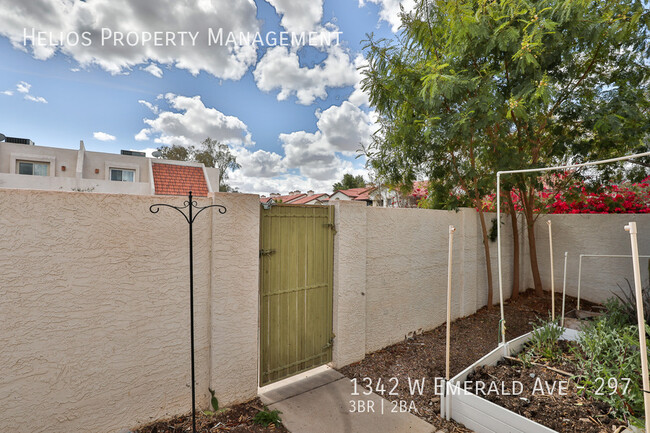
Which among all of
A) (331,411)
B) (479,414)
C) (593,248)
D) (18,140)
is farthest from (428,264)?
(18,140)

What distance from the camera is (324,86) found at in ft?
25.7

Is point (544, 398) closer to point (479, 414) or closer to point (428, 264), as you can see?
point (479, 414)

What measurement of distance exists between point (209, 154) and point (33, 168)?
941 centimetres

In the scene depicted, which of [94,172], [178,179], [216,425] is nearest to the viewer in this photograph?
[216,425]

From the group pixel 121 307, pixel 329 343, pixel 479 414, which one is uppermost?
pixel 121 307

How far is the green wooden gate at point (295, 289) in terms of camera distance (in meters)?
3.00

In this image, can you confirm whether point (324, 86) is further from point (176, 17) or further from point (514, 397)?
point (514, 397)

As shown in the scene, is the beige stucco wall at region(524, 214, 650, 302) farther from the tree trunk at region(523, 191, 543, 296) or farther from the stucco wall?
the tree trunk at region(523, 191, 543, 296)

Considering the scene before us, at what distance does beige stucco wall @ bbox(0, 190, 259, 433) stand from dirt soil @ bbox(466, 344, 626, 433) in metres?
2.39

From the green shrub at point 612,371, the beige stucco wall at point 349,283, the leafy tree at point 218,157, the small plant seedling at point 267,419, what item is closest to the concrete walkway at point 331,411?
the small plant seedling at point 267,419

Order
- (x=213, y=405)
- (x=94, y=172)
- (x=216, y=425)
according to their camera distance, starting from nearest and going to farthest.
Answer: (x=216, y=425) → (x=213, y=405) → (x=94, y=172)

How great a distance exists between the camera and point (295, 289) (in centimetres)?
322

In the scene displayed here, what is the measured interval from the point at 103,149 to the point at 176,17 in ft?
42.7

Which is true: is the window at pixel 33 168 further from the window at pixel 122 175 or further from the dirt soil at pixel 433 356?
the dirt soil at pixel 433 356
